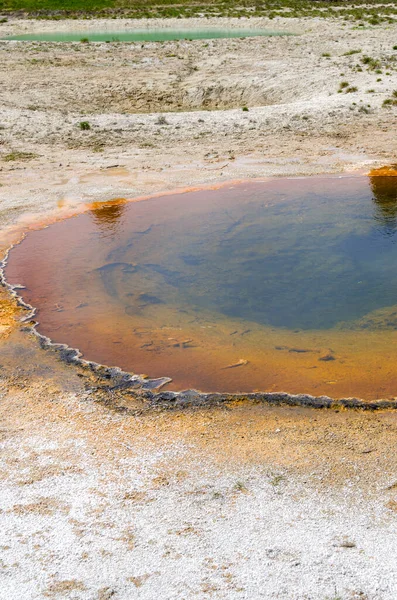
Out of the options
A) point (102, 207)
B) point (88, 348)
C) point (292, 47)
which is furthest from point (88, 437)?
point (292, 47)

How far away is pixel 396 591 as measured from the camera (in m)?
4.27

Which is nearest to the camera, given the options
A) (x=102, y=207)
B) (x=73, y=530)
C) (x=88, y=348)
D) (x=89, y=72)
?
(x=73, y=530)

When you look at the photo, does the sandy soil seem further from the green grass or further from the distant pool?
the green grass

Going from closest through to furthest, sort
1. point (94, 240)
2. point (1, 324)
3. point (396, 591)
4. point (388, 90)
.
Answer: point (396, 591), point (1, 324), point (94, 240), point (388, 90)

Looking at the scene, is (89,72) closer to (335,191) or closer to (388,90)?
(388,90)

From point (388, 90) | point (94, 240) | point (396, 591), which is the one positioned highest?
point (388, 90)

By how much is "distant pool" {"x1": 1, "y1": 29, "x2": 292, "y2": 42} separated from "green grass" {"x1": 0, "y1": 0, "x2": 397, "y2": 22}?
4.66 m

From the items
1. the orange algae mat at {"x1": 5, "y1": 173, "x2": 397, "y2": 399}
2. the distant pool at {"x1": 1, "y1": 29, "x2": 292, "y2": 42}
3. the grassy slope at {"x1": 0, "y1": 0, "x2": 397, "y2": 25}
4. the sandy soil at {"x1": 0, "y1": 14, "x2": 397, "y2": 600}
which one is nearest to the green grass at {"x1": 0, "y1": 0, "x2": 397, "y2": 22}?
the grassy slope at {"x1": 0, "y1": 0, "x2": 397, "y2": 25}

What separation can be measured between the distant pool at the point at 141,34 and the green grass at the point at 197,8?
4659 mm

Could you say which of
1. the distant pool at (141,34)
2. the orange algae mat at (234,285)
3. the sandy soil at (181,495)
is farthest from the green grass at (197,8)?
the sandy soil at (181,495)

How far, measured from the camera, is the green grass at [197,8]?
139 feet

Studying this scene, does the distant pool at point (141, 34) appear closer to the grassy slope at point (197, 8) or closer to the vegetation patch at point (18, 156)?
the grassy slope at point (197, 8)

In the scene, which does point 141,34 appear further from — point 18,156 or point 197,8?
point 18,156

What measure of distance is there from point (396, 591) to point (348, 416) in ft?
6.97
